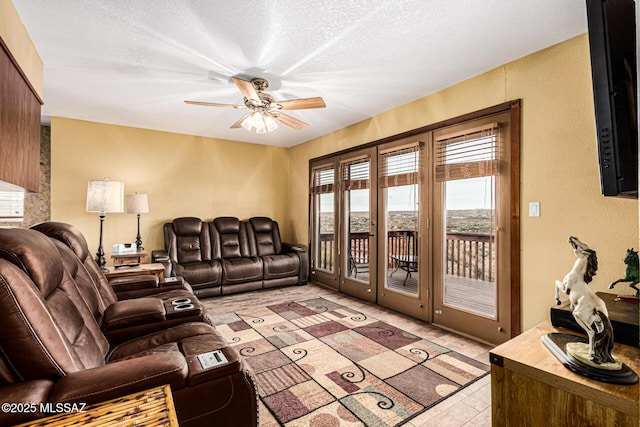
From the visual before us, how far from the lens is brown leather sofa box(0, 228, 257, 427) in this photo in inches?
38.9

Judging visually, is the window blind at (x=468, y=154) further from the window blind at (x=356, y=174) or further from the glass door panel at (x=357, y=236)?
the glass door panel at (x=357, y=236)

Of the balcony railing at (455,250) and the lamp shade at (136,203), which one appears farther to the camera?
the lamp shade at (136,203)

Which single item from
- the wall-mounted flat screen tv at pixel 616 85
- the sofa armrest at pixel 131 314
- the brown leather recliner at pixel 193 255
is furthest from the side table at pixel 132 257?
the wall-mounted flat screen tv at pixel 616 85

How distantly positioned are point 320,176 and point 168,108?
2.49 metres

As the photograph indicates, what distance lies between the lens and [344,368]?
95.0 inches

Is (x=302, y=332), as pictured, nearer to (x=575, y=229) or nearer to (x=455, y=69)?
(x=575, y=229)

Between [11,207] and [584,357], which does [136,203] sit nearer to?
[11,207]

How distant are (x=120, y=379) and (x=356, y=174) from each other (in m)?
3.81

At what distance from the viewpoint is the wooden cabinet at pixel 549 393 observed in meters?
1.04

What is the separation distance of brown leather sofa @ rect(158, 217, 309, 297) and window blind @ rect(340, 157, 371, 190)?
58.2 inches

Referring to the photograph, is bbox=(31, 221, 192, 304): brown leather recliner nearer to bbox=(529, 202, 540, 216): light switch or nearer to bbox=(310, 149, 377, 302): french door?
bbox=(310, 149, 377, 302): french door

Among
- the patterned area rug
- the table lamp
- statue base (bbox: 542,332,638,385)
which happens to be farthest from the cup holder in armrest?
statue base (bbox: 542,332,638,385)

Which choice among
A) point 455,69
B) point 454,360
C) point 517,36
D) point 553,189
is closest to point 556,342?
point 454,360

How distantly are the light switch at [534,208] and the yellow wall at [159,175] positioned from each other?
4431 mm
